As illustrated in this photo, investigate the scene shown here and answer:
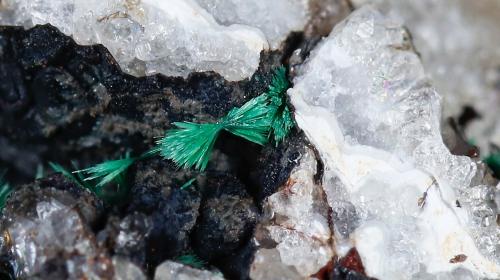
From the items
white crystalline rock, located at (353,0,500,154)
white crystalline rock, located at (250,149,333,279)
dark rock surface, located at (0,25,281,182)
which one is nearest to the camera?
white crystalline rock, located at (250,149,333,279)

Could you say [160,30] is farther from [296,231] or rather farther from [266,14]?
[296,231]

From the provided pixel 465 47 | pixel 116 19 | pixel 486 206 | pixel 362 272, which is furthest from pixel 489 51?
pixel 116 19

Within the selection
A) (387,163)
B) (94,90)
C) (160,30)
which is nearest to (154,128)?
(94,90)

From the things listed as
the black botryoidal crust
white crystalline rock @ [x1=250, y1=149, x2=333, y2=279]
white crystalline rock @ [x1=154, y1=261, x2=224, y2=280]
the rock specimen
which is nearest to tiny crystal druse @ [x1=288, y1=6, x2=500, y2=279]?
white crystalline rock @ [x1=250, y1=149, x2=333, y2=279]

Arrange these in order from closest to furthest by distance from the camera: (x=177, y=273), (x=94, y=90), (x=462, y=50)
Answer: (x=177, y=273) < (x=94, y=90) < (x=462, y=50)

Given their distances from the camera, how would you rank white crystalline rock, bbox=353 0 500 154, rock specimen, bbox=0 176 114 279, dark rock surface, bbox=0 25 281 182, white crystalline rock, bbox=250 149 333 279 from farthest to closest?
white crystalline rock, bbox=353 0 500 154, dark rock surface, bbox=0 25 281 182, white crystalline rock, bbox=250 149 333 279, rock specimen, bbox=0 176 114 279

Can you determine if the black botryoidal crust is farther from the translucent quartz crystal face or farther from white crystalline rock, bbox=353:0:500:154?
white crystalline rock, bbox=353:0:500:154

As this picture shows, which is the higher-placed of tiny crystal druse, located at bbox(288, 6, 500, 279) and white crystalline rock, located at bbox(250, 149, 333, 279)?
tiny crystal druse, located at bbox(288, 6, 500, 279)
